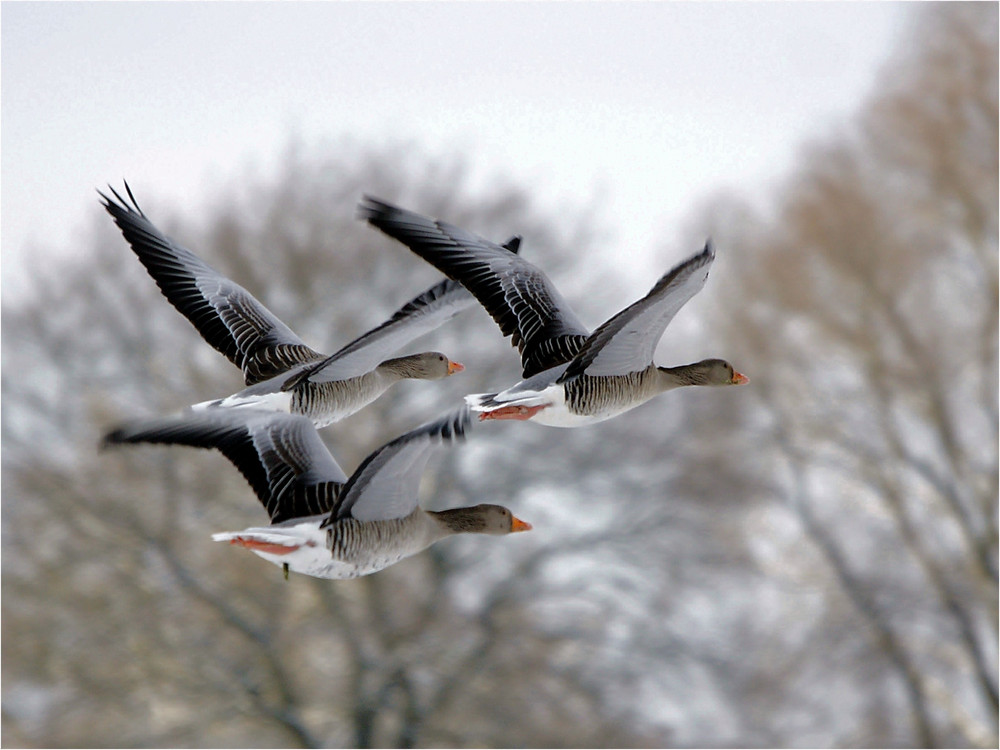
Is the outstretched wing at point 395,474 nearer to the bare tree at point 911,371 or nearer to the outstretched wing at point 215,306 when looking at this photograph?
the outstretched wing at point 215,306

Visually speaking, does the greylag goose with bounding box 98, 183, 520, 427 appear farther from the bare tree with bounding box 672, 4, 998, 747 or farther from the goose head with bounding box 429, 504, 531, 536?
the bare tree with bounding box 672, 4, 998, 747

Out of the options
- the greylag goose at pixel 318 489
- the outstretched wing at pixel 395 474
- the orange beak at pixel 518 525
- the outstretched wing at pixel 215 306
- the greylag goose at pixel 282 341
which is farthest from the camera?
the outstretched wing at pixel 215 306

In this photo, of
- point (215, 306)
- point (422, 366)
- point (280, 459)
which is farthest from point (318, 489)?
point (215, 306)

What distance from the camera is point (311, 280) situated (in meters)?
9.27

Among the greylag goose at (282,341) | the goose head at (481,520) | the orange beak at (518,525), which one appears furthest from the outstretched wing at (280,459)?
the orange beak at (518,525)

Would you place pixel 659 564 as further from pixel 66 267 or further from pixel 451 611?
pixel 66 267

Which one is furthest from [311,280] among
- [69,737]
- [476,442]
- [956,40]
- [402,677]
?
[956,40]

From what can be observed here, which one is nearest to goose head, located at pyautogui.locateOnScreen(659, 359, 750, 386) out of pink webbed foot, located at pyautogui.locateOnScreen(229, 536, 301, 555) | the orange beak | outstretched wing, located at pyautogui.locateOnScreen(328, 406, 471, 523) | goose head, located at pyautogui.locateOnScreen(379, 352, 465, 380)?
the orange beak

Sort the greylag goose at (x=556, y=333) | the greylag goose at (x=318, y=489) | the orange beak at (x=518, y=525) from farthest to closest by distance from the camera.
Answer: the orange beak at (x=518, y=525) → the greylag goose at (x=556, y=333) → the greylag goose at (x=318, y=489)

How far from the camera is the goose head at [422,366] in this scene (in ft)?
11.7

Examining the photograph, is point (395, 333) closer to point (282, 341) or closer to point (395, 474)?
point (395, 474)

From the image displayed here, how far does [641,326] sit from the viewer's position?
2771mm

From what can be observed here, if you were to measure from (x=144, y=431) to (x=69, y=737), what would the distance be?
7.80 meters

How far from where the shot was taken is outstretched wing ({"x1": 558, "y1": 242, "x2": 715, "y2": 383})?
2451 millimetres
